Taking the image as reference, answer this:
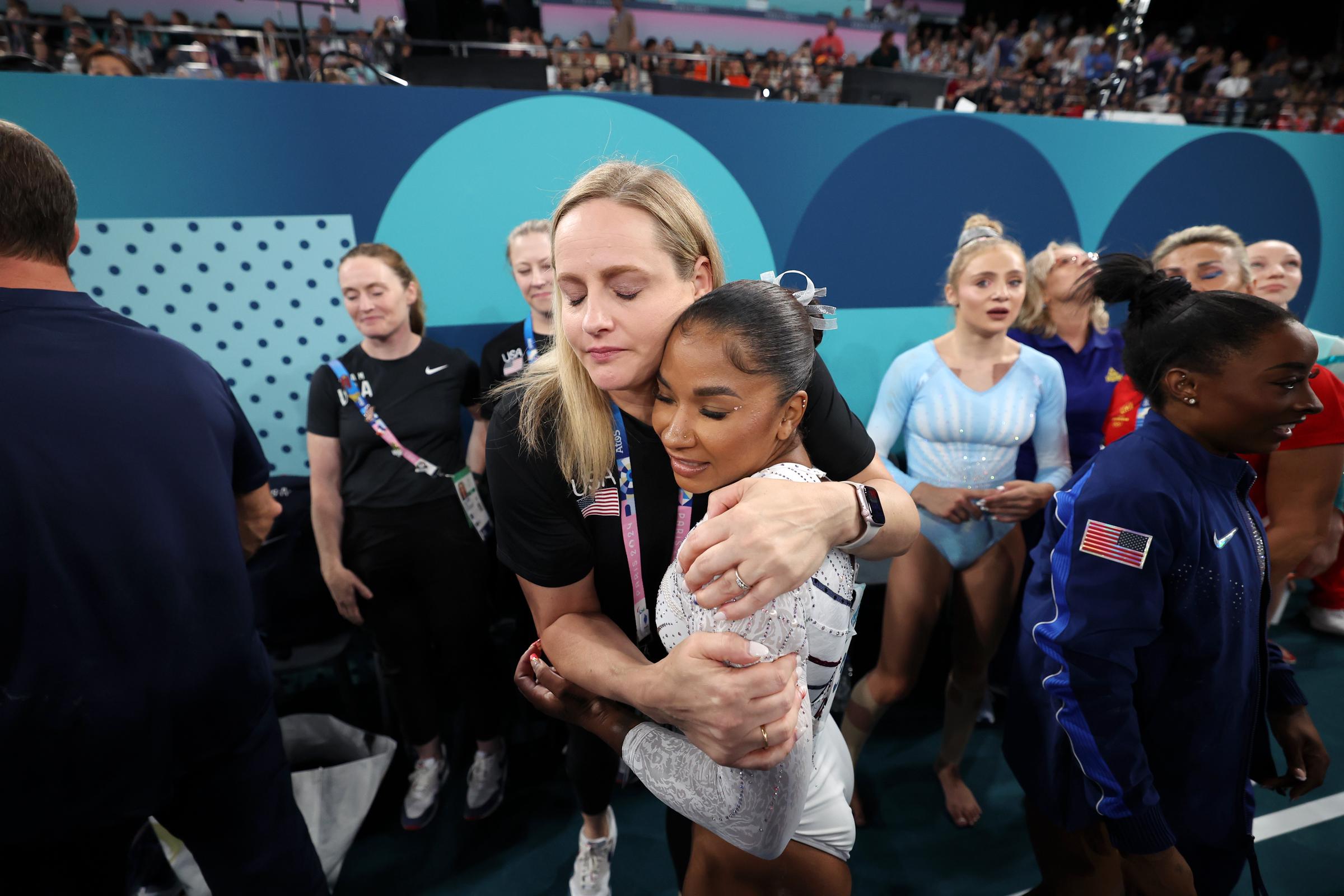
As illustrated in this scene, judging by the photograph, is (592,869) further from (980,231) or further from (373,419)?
(980,231)

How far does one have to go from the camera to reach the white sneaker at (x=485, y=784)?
8.48 ft

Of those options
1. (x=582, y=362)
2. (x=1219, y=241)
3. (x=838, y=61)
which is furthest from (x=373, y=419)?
(x=838, y=61)

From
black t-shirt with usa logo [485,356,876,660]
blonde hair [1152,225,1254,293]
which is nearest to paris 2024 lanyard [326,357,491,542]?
black t-shirt with usa logo [485,356,876,660]

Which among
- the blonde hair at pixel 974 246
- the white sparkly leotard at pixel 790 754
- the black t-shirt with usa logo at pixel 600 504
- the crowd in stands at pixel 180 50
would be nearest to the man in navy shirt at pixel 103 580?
the black t-shirt with usa logo at pixel 600 504

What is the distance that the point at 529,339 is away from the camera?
279 centimetres

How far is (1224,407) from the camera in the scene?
132 centimetres

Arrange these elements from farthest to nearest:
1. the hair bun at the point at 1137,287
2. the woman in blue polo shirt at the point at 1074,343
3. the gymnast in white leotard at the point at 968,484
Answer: the woman in blue polo shirt at the point at 1074,343 → the gymnast in white leotard at the point at 968,484 → the hair bun at the point at 1137,287

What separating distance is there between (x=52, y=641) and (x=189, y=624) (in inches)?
8.4

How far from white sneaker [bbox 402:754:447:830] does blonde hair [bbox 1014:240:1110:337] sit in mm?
3366

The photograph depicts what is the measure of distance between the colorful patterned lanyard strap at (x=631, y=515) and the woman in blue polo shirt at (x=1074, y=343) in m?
2.16

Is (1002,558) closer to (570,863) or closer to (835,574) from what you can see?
(835,574)

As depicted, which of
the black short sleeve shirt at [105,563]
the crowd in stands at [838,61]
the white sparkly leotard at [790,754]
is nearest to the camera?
the white sparkly leotard at [790,754]

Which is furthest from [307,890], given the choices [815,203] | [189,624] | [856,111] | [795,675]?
[856,111]

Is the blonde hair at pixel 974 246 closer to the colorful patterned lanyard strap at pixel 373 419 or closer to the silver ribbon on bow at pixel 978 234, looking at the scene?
the silver ribbon on bow at pixel 978 234
